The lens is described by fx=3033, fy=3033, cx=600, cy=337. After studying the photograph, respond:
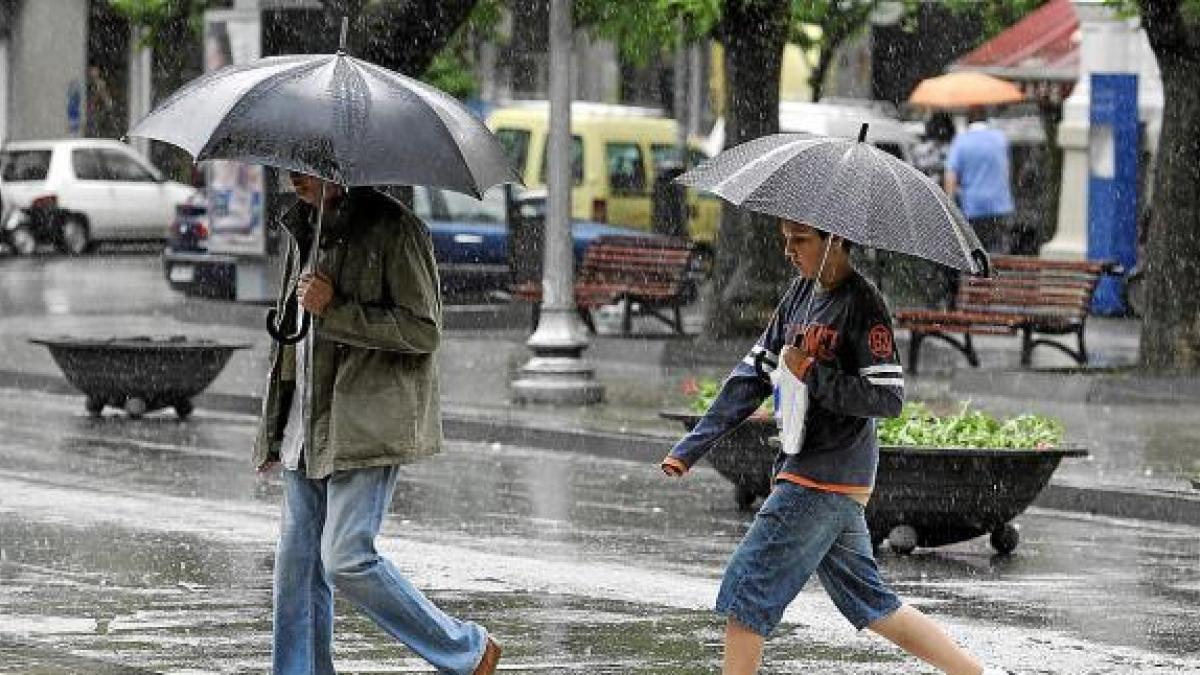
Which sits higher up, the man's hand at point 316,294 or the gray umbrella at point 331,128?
the gray umbrella at point 331,128

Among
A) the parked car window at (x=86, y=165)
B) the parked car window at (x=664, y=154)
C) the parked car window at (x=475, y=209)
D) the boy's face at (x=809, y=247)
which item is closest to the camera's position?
the boy's face at (x=809, y=247)

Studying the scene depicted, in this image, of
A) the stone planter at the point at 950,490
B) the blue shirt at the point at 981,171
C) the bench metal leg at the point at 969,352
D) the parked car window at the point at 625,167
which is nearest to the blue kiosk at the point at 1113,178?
the blue shirt at the point at 981,171

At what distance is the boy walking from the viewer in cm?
796

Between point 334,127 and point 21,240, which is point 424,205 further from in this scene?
point 334,127

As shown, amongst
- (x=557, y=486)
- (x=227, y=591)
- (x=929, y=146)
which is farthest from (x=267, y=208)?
(x=227, y=591)

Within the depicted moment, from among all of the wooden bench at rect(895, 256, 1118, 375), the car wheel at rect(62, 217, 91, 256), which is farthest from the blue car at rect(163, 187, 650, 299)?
the car wheel at rect(62, 217, 91, 256)

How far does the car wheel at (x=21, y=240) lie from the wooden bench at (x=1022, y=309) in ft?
62.0

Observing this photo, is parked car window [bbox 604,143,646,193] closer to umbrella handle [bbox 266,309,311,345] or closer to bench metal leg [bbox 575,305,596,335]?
bench metal leg [bbox 575,305,596,335]

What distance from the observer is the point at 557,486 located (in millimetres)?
15883

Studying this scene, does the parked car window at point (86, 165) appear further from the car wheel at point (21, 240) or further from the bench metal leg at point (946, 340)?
the bench metal leg at point (946, 340)

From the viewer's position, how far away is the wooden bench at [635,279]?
25.3 m

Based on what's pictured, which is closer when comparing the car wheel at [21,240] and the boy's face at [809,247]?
the boy's face at [809,247]

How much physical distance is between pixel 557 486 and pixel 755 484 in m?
1.89

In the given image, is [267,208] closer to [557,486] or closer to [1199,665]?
[557,486]
